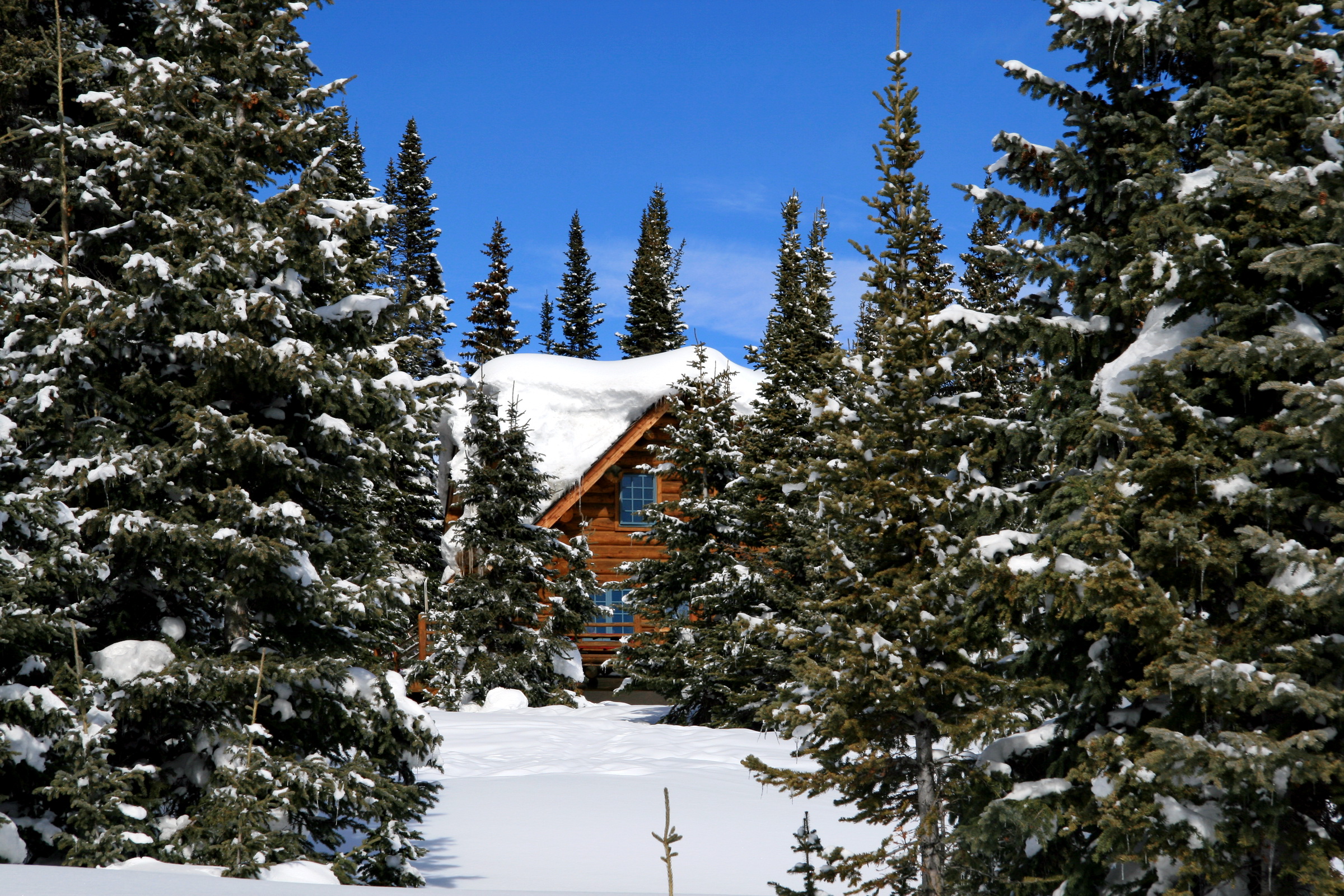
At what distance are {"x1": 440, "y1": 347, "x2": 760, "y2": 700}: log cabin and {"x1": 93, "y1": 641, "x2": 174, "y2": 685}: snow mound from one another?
705 inches

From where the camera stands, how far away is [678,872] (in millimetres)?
10484

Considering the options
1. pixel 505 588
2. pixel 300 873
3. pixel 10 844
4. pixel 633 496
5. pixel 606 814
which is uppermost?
pixel 633 496

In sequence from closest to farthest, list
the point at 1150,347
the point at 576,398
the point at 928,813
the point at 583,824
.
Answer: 1. the point at 1150,347
2. the point at 928,813
3. the point at 583,824
4. the point at 576,398

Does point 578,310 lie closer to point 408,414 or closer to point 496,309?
point 496,309

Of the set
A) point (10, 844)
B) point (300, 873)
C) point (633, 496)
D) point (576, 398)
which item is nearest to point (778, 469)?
point (300, 873)

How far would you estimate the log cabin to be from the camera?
29.1m

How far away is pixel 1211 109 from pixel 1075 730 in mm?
4581

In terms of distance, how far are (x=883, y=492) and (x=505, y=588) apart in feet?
55.3

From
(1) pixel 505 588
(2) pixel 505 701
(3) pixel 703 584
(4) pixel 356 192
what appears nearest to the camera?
(3) pixel 703 584

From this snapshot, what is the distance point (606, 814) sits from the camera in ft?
41.7

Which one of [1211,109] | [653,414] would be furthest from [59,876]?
[653,414]

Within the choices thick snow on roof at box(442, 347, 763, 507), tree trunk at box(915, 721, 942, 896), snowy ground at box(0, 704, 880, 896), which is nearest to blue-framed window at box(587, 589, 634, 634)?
thick snow on roof at box(442, 347, 763, 507)

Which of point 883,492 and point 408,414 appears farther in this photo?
point 408,414

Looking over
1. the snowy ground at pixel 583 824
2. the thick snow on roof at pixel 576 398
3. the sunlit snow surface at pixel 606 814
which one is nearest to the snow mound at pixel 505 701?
the sunlit snow surface at pixel 606 814
